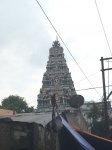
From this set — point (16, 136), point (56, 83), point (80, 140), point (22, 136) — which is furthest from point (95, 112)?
point (16, 136)

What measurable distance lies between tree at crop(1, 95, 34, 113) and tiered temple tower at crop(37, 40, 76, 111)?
514 centimetres

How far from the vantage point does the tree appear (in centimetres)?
5172

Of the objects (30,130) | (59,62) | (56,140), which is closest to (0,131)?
(30,130)

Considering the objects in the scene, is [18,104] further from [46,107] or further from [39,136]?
[39,136]

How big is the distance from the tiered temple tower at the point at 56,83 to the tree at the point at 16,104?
5.14 m

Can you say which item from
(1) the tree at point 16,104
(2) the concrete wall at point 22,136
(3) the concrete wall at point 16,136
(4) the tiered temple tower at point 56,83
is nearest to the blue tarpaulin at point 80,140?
(2) the concrete wall at point 22,136

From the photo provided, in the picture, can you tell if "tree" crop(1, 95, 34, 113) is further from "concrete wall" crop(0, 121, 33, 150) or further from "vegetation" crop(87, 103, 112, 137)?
"concrete wall" crop(0, 121, 33, 150)

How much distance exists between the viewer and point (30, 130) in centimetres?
805

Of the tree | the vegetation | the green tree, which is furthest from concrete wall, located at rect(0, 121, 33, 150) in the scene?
the tree

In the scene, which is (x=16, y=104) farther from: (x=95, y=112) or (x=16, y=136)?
(x=16, y=136)

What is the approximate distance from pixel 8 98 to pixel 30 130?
4695 centimetres

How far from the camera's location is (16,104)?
171 feet

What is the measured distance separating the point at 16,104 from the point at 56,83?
10.9 metres

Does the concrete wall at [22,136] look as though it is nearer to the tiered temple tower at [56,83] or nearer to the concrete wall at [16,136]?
the concrete wall at [16,136]
